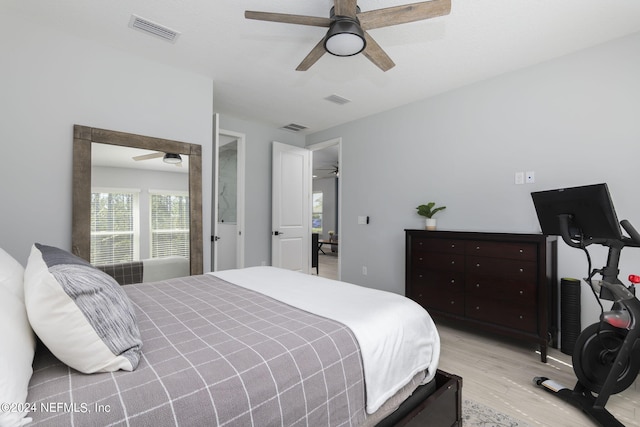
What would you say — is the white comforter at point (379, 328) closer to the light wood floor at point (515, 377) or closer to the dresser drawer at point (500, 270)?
the light wood floor at point (515, 377)

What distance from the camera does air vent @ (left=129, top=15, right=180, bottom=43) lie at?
232 cm

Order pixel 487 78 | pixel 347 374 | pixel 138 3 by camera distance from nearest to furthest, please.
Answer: pixel 347 374, pixel 138 3, pixel 487 78

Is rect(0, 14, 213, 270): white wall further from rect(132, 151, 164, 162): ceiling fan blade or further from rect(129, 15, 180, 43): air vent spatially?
rect(129, 15, 180, 43): air vent

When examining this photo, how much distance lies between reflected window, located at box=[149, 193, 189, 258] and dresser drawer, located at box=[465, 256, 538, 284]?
281cm

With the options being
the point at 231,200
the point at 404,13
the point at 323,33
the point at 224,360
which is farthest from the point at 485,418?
the point at 231,200

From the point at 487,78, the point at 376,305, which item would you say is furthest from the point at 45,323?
the point at 487,78

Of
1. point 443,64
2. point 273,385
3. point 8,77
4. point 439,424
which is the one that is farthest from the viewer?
point 443,64

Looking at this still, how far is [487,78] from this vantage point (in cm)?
321

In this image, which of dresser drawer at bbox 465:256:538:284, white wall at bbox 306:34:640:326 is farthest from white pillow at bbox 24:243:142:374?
white wall at bbox 306:34:640:326

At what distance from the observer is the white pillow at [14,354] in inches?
24.8

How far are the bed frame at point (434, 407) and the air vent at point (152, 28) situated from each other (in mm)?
3000

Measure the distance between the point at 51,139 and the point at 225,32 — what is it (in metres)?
1.65

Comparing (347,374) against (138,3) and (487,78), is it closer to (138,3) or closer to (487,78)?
(138,3)

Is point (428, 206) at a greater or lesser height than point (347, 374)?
greater
